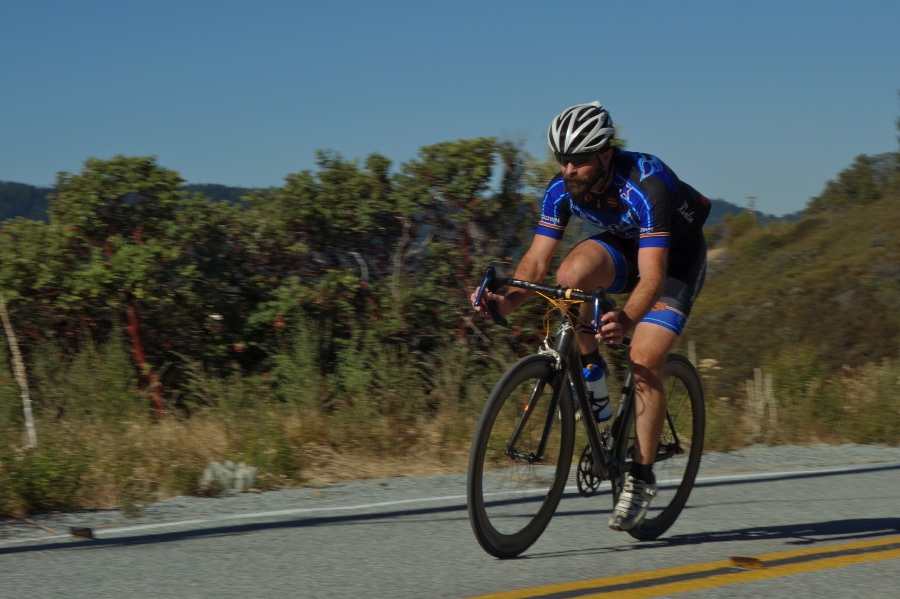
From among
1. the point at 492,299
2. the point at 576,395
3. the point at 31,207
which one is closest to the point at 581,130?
the point at 492,299

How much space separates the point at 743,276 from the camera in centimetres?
7262

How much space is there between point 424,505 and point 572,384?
4.73 ft

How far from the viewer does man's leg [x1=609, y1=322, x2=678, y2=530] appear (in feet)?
16.1

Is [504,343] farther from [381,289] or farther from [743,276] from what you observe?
[743,276]

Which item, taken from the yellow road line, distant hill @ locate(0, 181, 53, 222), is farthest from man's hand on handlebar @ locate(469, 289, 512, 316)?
distant hill @ locate(0, 181, 53, 222)

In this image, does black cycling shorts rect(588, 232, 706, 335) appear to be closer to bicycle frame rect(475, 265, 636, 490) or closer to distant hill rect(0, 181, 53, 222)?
bicycle frame rect(475, 265, 636, 490)

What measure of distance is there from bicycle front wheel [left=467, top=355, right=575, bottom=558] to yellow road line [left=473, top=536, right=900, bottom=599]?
0.49m

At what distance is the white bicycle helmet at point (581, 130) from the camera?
4613 millimetres

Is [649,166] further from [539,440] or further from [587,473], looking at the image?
[587,473]

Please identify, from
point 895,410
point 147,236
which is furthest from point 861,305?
point 147,236

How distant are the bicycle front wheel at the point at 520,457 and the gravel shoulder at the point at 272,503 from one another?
3.85ft

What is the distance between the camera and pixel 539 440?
15.4 ft

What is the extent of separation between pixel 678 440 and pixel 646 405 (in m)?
0.70

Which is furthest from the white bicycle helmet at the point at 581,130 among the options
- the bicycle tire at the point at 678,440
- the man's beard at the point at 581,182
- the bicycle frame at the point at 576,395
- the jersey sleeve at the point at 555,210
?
the bicycle tire at the point at 678,440
